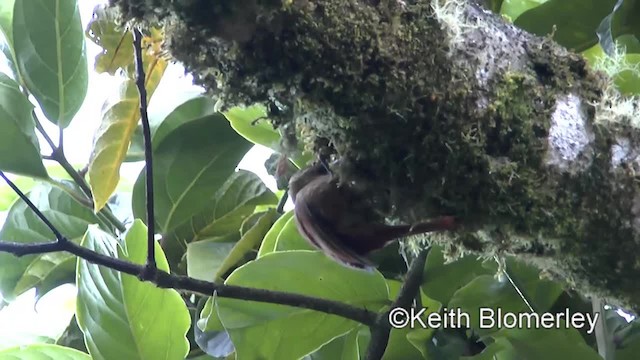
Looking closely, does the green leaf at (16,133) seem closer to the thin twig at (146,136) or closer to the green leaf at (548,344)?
the thin twig at (146,136)

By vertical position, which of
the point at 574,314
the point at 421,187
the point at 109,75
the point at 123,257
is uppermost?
the point at 109,75

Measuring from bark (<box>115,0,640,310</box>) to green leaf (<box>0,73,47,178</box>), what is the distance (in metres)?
0.52

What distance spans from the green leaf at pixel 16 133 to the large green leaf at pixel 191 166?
0.19m

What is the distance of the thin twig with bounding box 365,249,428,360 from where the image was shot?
2.61 feet

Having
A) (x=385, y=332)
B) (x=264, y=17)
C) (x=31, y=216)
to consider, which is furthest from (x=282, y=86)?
(x=31, y=216)

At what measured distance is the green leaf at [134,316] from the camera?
84 cm

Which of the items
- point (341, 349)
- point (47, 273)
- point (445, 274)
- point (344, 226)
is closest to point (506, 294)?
point (445, 274)

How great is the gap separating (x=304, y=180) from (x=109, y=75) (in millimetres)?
471

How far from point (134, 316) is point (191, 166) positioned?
1.01ft

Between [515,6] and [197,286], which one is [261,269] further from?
[515,6]

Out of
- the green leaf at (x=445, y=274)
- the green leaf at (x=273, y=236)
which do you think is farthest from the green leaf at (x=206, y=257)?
the green leaf at (x=445, y=274)

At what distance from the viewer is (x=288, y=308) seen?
80cm

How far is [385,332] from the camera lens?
0.79m

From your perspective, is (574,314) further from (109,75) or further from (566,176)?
(109,75)
